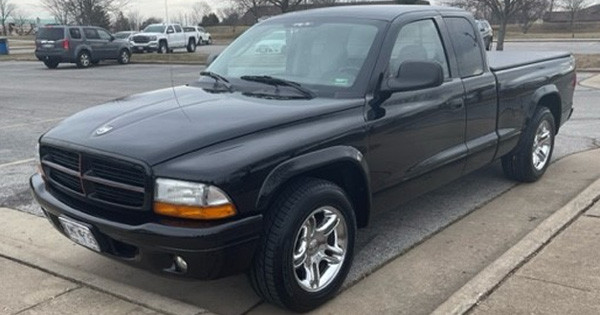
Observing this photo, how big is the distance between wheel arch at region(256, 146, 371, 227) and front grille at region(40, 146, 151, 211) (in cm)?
62

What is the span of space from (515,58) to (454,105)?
1.90 m

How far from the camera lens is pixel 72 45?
1015 inches

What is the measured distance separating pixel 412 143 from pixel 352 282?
40.9 inches

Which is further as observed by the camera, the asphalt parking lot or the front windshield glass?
the asphalt parking lot

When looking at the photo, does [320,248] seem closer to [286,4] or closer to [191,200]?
[191,200]

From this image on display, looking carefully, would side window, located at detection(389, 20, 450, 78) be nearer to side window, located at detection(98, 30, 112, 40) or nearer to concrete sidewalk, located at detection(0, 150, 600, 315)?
concrete sidewalk, located at detection(0, 150, 600, 315)

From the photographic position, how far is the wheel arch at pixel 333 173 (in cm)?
316

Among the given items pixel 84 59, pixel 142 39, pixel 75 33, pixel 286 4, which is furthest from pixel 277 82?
pixel 142 39

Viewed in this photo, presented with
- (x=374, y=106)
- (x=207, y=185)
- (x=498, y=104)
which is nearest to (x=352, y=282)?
(x=374, y=106)

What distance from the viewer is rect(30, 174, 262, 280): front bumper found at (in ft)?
9.77

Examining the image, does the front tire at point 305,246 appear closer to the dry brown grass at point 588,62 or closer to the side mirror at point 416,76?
the side mirror at point 416,76

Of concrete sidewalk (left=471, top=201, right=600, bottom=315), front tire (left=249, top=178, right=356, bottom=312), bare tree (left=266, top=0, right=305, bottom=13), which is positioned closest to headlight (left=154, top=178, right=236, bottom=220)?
front tire (left=249, top=178, right=356, bottom=312)

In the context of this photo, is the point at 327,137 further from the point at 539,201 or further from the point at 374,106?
the point at 539,201

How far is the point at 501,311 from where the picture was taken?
11.1ft
